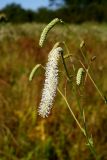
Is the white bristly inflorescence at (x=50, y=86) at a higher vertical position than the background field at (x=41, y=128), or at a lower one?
higher

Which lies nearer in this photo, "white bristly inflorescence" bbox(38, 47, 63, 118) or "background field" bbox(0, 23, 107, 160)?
"white bristly inflorescence" bbox(38, 47, 63, 118)

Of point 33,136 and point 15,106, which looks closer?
point 33,136

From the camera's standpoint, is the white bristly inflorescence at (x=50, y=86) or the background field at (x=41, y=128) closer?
the white bristly inflorescence at (x=50, y=86)

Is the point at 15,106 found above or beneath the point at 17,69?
above

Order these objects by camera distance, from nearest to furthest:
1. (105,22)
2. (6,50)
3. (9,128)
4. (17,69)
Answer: (9,128)
(17,69)
(6,50)
(105,22)

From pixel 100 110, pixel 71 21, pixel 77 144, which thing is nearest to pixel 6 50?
pixel 100 110

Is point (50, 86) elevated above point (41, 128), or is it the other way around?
point (50, 86)

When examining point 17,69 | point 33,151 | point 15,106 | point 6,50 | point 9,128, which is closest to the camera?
point 33,151

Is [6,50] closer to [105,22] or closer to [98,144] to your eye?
[98,144]

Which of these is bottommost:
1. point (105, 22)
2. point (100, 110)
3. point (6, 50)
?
point (105, 22)

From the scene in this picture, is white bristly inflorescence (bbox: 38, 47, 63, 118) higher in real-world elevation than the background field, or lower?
higher

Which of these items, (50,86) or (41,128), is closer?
(50,86)
